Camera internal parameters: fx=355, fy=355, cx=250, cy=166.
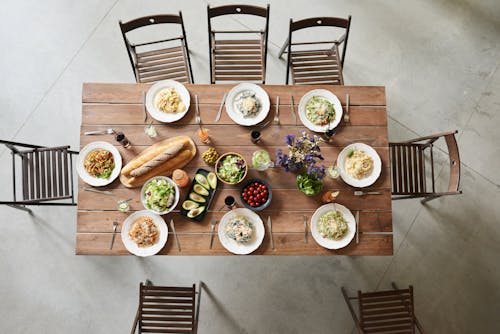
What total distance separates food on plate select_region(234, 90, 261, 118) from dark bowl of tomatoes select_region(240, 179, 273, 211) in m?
0.54

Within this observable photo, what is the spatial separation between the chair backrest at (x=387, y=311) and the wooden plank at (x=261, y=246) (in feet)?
1.87

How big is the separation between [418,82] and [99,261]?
387 cm

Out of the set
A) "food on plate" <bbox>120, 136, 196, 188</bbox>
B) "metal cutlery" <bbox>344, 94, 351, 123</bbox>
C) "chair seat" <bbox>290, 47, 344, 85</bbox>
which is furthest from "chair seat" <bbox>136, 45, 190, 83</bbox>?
"metal cutlery" <bbox>344, 94, 351, 123</bbox>

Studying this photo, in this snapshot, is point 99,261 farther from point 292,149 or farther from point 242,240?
point 292,149

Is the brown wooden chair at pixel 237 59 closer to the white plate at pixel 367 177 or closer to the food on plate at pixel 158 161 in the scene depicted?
the food on plate at pixel 158 161

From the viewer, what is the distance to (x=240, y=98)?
107 inches

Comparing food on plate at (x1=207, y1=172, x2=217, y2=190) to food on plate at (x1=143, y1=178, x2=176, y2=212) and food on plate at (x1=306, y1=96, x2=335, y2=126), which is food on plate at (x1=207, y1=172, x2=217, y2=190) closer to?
food on plate at (x1=143, y1=178, x2=176, y2=212)

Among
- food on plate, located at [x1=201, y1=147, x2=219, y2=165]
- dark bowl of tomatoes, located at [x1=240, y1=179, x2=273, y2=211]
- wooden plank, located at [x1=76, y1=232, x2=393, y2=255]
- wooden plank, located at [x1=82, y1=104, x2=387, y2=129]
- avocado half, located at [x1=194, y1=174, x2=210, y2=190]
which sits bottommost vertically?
wooden plank, located at [x1=76, y1=232, x2=393, y2=255]

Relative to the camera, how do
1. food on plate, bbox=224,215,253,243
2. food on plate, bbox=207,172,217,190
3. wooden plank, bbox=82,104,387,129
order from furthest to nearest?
1. wooden plank, bbox=82,104,387,129
2. food on plate, bbox=207,172,217,190
3. food on plate, bbox=224,215,253,243

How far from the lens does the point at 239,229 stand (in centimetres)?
250

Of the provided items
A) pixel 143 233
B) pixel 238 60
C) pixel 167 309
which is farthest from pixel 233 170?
pixel 167 309

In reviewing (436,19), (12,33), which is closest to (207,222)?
(12,33)

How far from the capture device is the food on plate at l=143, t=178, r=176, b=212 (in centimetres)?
250

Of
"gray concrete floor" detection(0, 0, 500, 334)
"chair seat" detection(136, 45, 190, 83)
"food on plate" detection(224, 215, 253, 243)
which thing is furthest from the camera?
"gray concrete floor" detection(0, 0, 500, 334)
